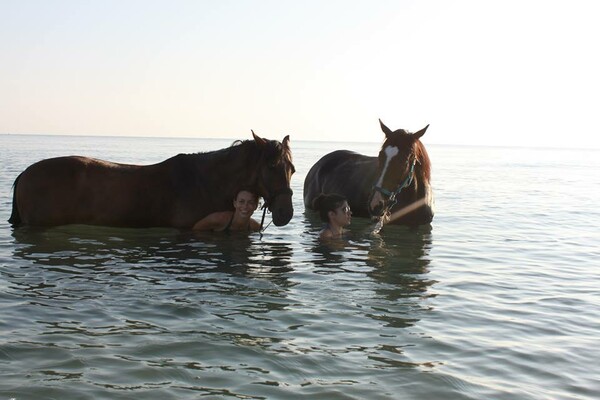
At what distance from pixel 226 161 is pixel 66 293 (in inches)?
171

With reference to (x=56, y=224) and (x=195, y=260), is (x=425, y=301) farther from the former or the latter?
(x=56, y=224)

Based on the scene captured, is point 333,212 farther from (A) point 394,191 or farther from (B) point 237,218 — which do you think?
(B) point 237,218

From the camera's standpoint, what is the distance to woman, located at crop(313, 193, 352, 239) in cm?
1080

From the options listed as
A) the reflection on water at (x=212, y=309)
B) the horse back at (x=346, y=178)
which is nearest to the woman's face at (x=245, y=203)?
the reflection on water at (x=212, y=309)

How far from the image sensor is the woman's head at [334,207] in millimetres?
10789

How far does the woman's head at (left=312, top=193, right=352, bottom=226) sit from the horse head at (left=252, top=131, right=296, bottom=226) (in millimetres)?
905

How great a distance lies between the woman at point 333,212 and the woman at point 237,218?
3.40 feet

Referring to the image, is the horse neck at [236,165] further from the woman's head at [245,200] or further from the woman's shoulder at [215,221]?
the woman's shoulder at [215,221]

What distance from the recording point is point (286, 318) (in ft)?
21.1

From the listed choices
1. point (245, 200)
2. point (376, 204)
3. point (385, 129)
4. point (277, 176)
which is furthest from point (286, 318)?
point (385, 129)

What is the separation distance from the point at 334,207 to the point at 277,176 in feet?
3.93

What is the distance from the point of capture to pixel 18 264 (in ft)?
28.0

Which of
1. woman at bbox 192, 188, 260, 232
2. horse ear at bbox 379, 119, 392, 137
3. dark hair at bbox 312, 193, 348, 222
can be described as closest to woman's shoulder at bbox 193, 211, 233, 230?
woman at bbox 192, 188, 260, 232

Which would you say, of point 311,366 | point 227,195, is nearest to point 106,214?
point 227,195
